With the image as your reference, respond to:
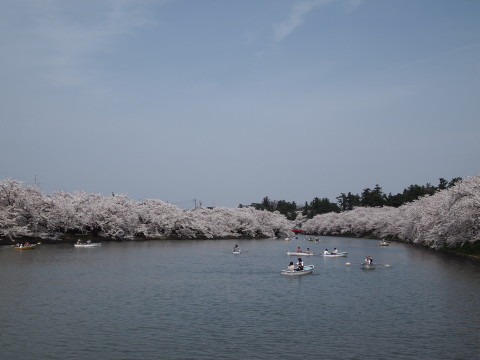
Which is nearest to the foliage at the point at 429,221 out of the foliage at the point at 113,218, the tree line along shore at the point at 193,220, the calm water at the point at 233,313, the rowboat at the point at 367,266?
the tree line along shore at the point at 193,220

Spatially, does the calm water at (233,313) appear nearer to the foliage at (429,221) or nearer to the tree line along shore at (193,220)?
the foliage at (429,221)

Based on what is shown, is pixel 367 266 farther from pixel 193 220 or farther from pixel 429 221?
pixel 193 220

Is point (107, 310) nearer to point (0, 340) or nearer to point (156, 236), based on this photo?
point (0, 340)

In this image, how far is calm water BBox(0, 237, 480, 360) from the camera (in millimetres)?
19688

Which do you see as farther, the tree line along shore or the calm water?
the tree line along shore

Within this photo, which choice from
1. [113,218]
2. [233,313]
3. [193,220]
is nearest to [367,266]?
[233,313]

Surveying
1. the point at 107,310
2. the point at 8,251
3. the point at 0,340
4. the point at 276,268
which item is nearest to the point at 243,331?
the point at 107,310

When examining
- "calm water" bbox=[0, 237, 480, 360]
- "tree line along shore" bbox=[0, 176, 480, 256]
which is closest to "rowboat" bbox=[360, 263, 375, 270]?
"calm water" bbox=[0, 237, 480, 360]

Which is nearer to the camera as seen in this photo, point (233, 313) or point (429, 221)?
point (233, 313)

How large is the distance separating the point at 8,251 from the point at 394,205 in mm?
114644

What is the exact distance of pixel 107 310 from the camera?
2656 centimetres

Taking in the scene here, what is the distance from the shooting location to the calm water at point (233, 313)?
775 inches

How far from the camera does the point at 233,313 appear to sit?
1035 inches

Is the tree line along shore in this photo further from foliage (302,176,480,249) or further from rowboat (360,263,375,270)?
rowboat (360,263,375,270)
